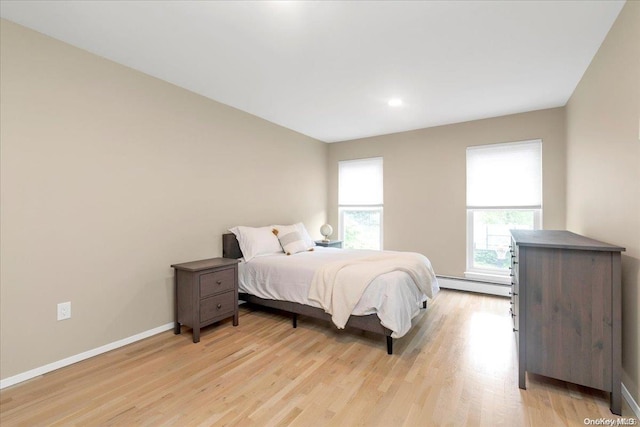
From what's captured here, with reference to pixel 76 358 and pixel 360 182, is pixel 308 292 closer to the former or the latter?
pixel 76 358

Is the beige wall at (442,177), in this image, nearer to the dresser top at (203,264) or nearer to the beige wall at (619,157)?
the beige wall at (619,157)

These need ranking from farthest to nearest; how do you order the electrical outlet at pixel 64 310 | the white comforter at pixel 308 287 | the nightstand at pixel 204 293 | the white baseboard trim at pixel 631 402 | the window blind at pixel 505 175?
the window blind at pixel 505 175 → the nightstand at pixel 204 293 → the white comforter at pixel 308 287 → the electrical outlet at pixel 64 310 → the white baseboard trim at pixel 631 402

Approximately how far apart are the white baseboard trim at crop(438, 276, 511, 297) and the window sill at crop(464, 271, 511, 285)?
46mm

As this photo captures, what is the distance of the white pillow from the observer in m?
3.43

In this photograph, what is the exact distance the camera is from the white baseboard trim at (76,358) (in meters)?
1.98

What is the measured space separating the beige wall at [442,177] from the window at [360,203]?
17 cm

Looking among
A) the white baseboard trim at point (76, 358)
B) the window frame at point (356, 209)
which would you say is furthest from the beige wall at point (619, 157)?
the white baseboard trim at point (76, 358)

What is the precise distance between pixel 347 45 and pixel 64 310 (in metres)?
3.03

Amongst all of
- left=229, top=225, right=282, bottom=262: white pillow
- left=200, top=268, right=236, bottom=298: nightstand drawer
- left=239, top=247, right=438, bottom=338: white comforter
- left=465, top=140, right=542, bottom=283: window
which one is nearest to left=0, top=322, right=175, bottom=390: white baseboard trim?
left=200, top=268, right=236, bottom=298: nightstand drawer

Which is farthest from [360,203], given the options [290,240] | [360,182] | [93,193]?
[93,193]

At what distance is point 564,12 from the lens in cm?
188

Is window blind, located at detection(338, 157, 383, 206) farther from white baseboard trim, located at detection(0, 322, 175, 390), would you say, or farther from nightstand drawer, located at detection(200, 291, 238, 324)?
white baseboard trim, located at detection(0, 322, 175, 390)

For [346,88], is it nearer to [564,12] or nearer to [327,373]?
[564,12]

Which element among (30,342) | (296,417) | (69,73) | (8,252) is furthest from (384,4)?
(30,342)
